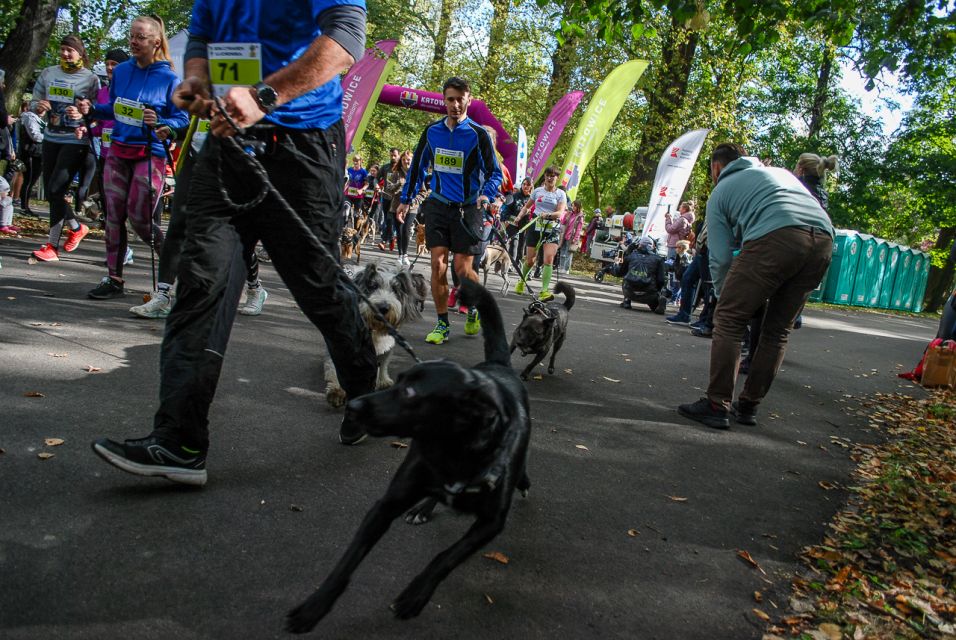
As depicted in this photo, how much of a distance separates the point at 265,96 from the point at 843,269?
1039 inches

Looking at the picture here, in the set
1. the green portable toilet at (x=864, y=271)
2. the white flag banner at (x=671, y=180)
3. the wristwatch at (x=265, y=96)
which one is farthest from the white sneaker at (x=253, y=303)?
the green portable toilet at (x=864, y=271)

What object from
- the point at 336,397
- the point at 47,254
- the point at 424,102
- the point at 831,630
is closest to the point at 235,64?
the point at 336,397

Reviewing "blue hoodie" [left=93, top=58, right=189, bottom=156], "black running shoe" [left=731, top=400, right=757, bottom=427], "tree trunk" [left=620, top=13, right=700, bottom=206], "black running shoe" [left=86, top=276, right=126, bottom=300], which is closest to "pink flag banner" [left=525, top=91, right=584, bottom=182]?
"tree trunk" [left=620, top=13, right=700, bottom=206]

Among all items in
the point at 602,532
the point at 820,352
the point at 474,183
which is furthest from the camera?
the point at 820,352

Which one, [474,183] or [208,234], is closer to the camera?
[208,234]

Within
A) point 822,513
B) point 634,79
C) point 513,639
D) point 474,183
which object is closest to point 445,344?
point 474,183

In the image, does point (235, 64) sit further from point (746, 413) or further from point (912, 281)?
point (912, 281)

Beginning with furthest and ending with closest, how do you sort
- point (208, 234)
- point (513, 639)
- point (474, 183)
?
1. point (474, 183)
2. point (208, 234)
3. point (513, 639)

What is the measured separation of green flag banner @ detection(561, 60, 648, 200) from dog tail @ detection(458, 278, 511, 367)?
1574 cm

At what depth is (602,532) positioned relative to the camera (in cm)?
318

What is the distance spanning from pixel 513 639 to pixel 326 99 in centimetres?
224

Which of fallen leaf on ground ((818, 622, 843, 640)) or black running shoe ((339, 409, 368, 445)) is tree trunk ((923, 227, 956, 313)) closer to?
fallen leaf on ground ((818, 622, 843, 640))

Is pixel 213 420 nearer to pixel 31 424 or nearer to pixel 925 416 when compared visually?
pixel 31 424

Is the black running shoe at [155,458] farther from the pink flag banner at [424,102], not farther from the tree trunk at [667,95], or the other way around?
the tree trunk at [667,95]
